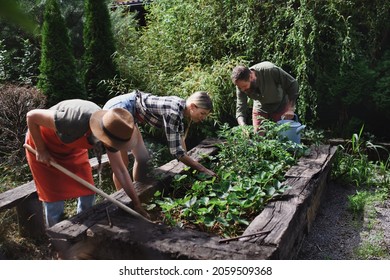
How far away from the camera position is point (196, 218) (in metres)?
3.03

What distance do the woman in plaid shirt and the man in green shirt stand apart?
3.66 feet

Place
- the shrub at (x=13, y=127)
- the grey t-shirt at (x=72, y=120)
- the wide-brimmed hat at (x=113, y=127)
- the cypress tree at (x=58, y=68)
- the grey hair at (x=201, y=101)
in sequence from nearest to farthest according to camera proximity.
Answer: the wide-brimmed hat at (x=113, y=127), the grey t-shirt at (x=72, y=120), the grey hair at (x=201, y=101), the shrub at (x=13, y=127), the cypress tree at (x=58, y=68)

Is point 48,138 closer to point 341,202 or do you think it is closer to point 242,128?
point 242,128

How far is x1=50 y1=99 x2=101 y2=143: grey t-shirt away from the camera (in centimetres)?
256

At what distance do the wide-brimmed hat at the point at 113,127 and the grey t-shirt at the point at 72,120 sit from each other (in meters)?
0.07

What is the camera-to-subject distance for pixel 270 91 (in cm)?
441

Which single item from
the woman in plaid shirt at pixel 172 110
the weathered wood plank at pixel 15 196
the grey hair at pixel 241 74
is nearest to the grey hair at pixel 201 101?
the woman in plaid shirt at pixel 172 110

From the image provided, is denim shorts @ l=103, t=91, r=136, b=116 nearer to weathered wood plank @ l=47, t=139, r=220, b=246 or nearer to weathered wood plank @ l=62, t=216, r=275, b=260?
weathered wood plank @ l=47, t=139, r=220, b=246

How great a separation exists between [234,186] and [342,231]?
49.2 inches

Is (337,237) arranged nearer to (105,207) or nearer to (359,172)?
(359,172)

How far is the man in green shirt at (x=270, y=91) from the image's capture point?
4.34 m

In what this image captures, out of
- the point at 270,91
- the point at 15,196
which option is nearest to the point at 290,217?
the point at 270,91

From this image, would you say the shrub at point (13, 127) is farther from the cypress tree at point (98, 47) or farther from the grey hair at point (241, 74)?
the grey hair at point (241, 74)
